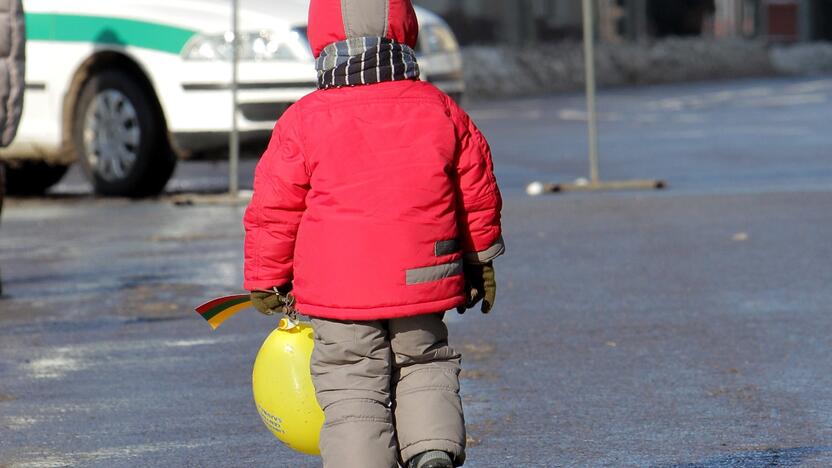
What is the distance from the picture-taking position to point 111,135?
1229 cm

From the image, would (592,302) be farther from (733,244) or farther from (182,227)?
(182,227)

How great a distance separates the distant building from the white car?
55.2ft

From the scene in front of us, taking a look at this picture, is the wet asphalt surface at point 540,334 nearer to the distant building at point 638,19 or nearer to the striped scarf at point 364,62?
the striped scarf at point 364,62

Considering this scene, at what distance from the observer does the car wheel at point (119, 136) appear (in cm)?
1212

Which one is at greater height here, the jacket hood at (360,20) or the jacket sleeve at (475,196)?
the jacket hood at (360,20)

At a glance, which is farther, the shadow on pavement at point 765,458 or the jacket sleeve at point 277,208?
the shadow on pavement at point 765,458

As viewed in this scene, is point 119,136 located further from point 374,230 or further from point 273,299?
point 374,230

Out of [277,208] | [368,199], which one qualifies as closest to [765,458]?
[368,199]

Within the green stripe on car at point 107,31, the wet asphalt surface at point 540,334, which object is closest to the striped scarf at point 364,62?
the wet asphalt surface at point 540,334

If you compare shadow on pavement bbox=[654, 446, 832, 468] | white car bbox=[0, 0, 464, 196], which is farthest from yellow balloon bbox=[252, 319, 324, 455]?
white car bbox=[0, 0, 464, 196]

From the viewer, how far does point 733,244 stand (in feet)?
30.8

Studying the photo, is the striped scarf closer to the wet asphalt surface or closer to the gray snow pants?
the gray snow pants

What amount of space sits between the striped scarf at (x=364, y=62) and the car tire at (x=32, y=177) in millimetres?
9271

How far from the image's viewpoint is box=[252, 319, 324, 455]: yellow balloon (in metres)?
4.37
